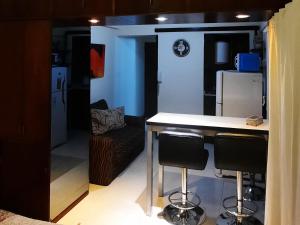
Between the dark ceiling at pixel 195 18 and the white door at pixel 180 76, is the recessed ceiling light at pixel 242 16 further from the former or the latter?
the white door at pixel 180 76

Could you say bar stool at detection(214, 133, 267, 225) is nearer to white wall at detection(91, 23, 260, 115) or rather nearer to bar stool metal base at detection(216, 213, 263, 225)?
bar stool metal base at detection(216, 213, 263, 225)

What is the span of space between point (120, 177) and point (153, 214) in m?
1.17

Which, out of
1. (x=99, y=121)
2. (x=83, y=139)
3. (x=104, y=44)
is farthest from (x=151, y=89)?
(x=83, y=139)

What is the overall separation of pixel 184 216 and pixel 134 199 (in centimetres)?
73

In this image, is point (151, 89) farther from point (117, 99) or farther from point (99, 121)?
point (99, 121)

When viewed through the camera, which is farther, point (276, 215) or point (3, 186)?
point (3, 186)

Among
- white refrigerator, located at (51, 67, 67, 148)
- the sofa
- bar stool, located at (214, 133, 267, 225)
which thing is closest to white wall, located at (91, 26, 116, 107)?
the sofa

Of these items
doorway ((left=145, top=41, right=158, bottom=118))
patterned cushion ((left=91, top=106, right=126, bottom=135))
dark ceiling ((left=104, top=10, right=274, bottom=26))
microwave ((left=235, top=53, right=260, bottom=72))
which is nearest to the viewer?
dark ceiling ((left=104, top=10, right=274, bottom=26))

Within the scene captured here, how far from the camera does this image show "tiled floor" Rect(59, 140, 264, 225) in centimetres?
315

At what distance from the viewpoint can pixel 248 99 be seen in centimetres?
438

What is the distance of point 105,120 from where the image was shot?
4.68 meters

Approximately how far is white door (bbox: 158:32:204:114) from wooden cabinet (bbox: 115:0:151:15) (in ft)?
12.7

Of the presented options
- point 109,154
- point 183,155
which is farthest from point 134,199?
point 183,155

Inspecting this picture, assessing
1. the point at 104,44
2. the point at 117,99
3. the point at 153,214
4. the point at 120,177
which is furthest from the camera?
the point at 117,99
